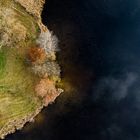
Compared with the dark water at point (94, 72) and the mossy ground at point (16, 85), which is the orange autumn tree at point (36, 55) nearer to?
the mossy ground at point (16, 85)

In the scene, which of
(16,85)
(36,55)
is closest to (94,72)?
(36,55)

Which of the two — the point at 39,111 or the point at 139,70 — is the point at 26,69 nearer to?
the point at 39,111

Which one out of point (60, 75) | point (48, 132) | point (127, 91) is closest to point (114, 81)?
point (127, 91)

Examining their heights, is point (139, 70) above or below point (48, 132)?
above

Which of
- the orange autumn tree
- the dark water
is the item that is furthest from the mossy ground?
the dark water

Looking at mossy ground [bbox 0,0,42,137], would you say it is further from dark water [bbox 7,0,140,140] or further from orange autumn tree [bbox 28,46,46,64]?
dark water [bbox 7,0,140,140]

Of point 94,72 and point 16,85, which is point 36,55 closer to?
point 16,85
